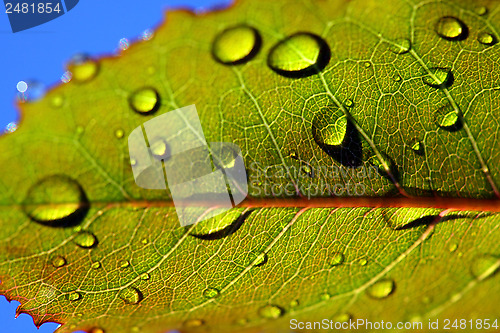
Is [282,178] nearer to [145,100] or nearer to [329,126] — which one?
[329,126]

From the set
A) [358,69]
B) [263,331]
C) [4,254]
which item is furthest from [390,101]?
[4,254]

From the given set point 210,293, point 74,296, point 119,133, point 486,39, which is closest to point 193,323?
point 210,293

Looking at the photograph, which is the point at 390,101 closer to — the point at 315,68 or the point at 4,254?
the point at 315,68

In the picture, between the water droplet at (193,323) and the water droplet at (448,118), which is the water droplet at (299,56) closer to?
the water droplet at (448,118)

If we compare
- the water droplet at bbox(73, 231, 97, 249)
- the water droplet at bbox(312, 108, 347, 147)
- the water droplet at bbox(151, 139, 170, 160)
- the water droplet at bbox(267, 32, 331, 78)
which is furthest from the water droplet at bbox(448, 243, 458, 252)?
the water droplet at bbox(73, 231, 97, 249)

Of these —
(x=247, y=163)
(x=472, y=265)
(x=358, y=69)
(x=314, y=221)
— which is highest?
(x=358, y=69)

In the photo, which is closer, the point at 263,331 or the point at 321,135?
the point at 263,331
